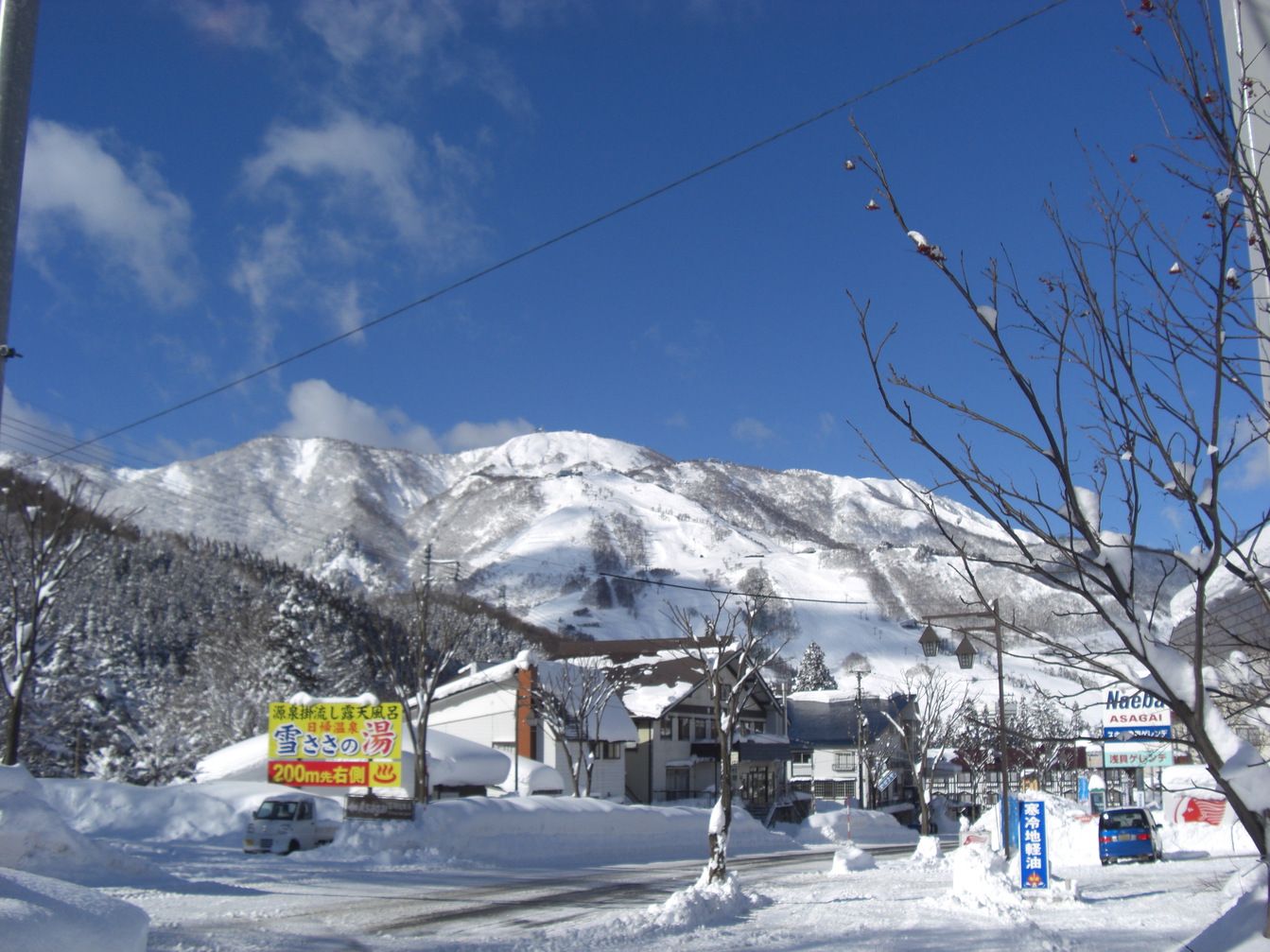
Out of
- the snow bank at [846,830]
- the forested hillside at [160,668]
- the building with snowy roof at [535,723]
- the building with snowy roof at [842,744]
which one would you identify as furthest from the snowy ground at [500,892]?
the building with snowy roof at [842,744]

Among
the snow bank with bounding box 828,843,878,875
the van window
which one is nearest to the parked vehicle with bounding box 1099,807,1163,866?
the van window

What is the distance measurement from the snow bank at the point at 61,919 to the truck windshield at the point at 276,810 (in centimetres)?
1771

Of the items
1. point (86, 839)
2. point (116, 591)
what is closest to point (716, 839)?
point (86, 839)

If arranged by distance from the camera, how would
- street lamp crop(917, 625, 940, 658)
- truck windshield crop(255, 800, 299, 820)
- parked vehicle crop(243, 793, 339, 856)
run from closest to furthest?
street lamp crop(917, 625, 940, 658), parked vehicle crop(243, 793, 339, 856), truck windshield crop(255, 800, 299, 820)

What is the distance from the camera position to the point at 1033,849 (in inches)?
699

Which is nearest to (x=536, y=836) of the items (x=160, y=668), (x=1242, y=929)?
(x=1242, y=929)

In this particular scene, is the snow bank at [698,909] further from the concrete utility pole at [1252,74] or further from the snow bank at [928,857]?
the snow bank at [928,857]

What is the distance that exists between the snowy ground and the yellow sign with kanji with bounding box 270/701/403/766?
227 centimetres

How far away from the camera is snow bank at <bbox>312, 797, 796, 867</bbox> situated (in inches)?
925

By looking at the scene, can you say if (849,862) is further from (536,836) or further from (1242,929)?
(1242,929)

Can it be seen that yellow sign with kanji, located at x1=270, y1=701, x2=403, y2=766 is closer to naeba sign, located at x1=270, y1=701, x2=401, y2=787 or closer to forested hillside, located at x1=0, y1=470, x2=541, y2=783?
naeba sign, located at x1=270, y1=701, x2=401, y2=787

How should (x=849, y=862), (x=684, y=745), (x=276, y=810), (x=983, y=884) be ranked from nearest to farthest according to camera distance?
1. (x=983, y=884)
2. (x=276, y=810)
3. (x=849, y=862)
4. (x=684, y=745)

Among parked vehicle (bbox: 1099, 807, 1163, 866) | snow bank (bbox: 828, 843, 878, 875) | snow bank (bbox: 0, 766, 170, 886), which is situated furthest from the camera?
parked vehicle (bbox: 1099, 807, 1163, 866)

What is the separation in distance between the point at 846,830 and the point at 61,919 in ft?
141
